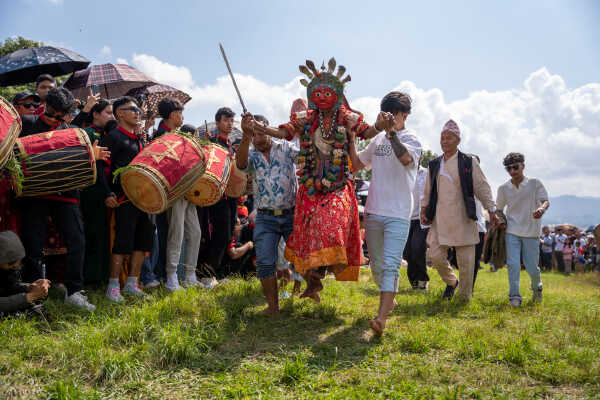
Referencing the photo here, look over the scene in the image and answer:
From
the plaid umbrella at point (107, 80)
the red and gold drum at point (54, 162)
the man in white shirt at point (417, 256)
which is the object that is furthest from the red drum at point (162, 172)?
the plaid umbrella at point (107, 80)

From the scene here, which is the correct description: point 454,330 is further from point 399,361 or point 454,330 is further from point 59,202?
point 59,202

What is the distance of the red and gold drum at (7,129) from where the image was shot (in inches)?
138

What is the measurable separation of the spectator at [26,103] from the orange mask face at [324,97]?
3712 mm

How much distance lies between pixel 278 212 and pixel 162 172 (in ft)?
4.04

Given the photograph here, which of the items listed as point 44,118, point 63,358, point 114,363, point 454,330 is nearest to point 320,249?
point 454,330

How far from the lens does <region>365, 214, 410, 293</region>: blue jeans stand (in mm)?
4219

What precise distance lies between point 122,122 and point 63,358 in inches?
108

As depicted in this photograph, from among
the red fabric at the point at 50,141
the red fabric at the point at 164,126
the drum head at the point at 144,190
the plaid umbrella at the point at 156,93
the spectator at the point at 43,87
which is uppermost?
the plaid umbrella at the point at 156,93

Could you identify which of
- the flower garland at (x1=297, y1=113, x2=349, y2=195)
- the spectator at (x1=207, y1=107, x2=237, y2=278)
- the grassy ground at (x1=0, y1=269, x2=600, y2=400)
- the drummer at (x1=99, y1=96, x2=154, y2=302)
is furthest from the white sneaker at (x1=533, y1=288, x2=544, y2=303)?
the drummer at (x1=99, y1=96, x2=154, y2=302)

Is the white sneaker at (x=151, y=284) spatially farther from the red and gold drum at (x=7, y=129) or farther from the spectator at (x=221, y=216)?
the red and gold drum at (x=7, y=129)

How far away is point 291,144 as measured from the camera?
195 inches

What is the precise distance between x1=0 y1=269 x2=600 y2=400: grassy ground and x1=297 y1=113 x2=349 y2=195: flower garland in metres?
1.33

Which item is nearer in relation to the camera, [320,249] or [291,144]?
[320,249]

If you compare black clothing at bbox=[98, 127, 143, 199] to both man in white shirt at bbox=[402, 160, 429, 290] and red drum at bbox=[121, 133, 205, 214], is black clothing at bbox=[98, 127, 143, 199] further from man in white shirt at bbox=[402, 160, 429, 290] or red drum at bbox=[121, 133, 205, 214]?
man in white shirt at bbox=[402, 160, 429, 290]
